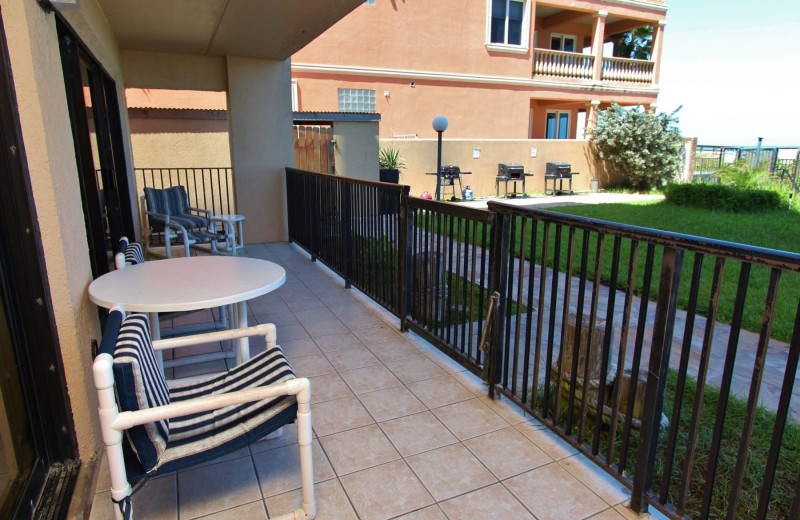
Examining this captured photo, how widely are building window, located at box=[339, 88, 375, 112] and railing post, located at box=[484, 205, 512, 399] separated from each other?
36.0 feet

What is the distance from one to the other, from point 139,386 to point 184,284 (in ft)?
3.23

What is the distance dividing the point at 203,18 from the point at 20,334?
158 inches

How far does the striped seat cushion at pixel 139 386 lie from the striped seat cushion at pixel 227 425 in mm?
48

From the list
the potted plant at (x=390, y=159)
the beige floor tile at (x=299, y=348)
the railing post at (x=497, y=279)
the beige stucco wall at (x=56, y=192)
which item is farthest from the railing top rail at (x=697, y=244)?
the potted plant at (x=390, y=159)

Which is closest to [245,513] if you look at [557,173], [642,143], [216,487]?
[216,487]

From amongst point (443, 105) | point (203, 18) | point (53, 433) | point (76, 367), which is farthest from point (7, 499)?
point (443, 105)

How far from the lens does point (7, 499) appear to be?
63.3 inches

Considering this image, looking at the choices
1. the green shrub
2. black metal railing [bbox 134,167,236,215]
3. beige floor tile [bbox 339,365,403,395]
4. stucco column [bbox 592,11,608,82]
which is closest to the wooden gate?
black metal railing [bbox 134,167,236,215]

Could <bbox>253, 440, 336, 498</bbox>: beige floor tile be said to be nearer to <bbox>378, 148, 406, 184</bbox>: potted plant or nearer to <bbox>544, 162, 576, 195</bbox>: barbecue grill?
<bbox>378, 148, 406, 184</bbox>: potted plant

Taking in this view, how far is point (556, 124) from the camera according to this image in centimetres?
1778

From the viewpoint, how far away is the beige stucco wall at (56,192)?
1.75m

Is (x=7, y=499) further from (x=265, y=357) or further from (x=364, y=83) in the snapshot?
(x=364, y=83)

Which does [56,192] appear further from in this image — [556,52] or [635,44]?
[635,44]

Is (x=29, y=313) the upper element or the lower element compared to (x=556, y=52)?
lower
